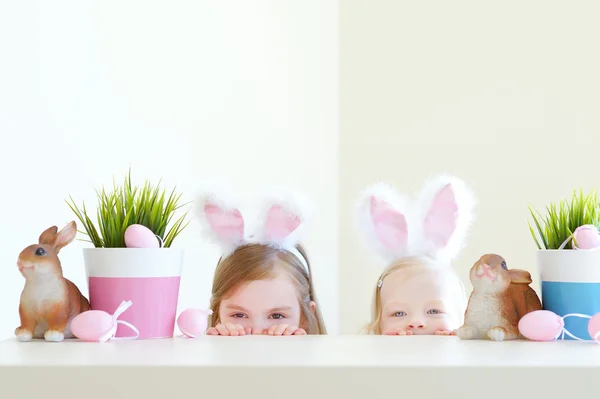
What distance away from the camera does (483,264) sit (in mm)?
979

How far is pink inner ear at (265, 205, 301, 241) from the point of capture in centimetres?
144

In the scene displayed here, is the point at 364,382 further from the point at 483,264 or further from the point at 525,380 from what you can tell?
the point at 483,264

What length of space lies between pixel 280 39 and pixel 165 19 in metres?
0.99

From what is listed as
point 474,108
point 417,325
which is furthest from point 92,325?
point 474,108

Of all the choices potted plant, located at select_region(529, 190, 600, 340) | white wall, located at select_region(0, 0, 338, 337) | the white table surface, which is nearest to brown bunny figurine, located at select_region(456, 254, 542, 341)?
potted plant, located at select_region(529, 190, 600, 340)

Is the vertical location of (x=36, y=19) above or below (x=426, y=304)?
above

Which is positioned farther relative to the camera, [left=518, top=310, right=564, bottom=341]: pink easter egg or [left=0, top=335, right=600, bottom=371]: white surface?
[left=518, top=310, right=564, bottom=341]: pink easter egg

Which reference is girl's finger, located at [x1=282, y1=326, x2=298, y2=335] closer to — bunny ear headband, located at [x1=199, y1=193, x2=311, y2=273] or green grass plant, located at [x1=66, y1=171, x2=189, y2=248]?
bunny ear headband, located at [x1=199, y1=193, x2=311, y2=273]

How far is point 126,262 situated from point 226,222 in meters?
0.54

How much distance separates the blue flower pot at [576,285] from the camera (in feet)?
2.97

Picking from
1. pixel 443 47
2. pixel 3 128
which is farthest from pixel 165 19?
pixel 443 47

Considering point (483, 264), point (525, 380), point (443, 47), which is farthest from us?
point (443, 47)

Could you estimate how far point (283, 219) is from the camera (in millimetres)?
1467

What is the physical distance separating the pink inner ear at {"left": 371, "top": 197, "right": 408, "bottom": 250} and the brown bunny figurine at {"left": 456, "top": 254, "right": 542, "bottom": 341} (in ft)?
1.72
